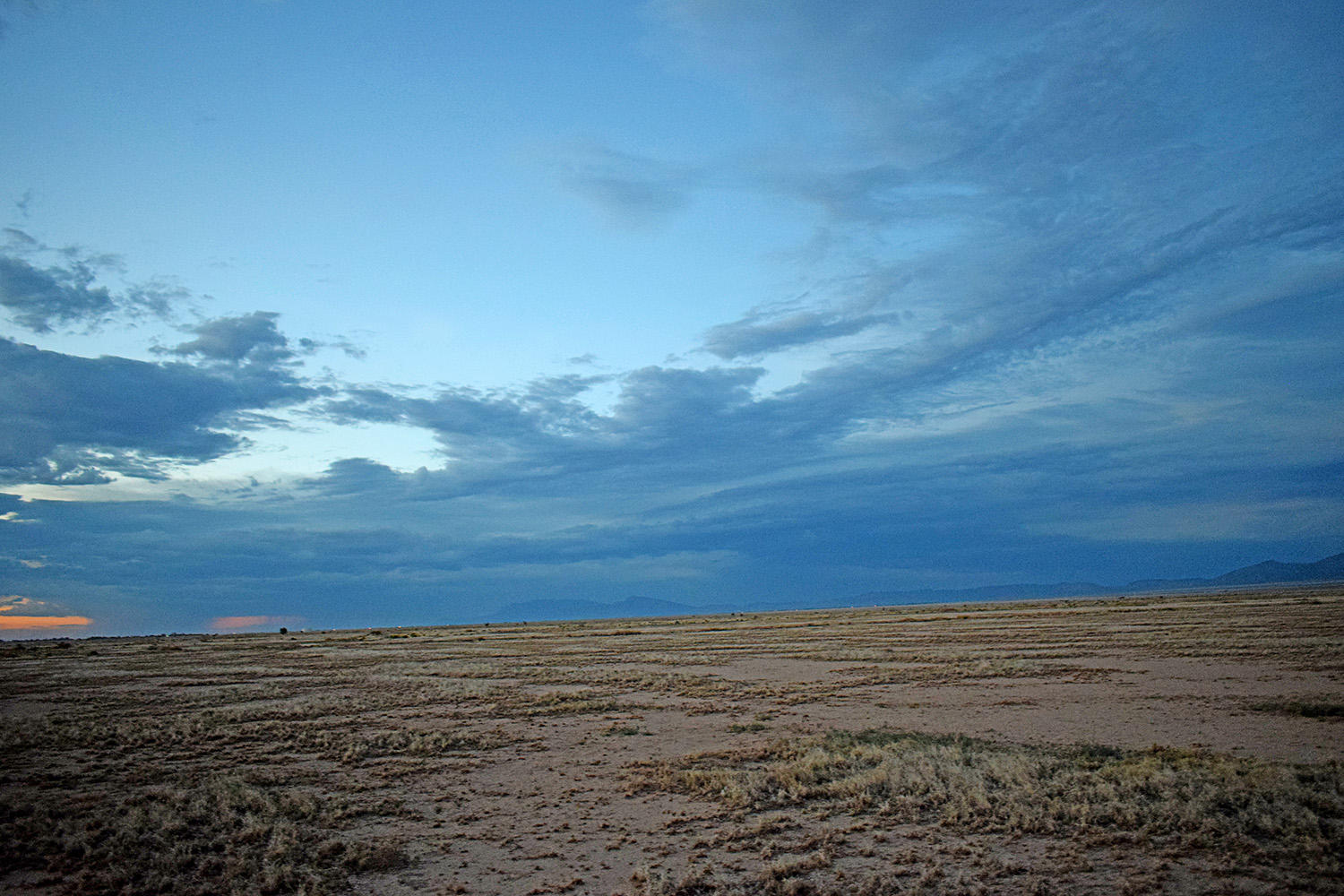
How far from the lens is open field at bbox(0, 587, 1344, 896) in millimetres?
9258

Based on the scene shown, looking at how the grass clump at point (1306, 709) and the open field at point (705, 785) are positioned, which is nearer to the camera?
the open field at point (705, 785)

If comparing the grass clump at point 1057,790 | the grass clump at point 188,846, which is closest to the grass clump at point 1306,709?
the grass clump at point 1057,790

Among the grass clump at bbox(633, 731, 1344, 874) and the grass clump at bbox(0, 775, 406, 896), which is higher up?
the grass clump at bbox(0, 775, 406, 896)

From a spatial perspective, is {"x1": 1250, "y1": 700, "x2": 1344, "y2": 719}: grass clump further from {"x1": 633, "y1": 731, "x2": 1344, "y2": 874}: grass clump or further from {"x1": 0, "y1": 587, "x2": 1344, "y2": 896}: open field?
{"x1": 633, "y1": 731, "x2": 1344, "y2": 874}: grass clump

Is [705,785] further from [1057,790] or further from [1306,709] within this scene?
[1306,709]

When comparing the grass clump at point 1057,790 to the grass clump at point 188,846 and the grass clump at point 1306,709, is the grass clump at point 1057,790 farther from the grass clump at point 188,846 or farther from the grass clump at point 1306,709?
the grass clump at point 1306,709

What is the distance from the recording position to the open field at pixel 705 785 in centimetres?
926

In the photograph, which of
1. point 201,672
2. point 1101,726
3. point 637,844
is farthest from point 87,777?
point 201,672

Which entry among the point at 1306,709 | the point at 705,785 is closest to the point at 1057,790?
the point at 705,785

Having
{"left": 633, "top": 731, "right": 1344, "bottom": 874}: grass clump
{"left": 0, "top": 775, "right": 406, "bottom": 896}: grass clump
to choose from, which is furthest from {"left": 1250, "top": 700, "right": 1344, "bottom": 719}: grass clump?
{"left": 0, "top": 775, "right": 406, "bottom": 896}: grass clump

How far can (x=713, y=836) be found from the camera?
1060cm

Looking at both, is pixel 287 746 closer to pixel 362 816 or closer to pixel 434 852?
pixel 362 816

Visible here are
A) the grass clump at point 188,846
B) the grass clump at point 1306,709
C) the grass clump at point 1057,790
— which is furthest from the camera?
the grass clump at point 1306,709

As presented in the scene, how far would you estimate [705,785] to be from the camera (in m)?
13.2
